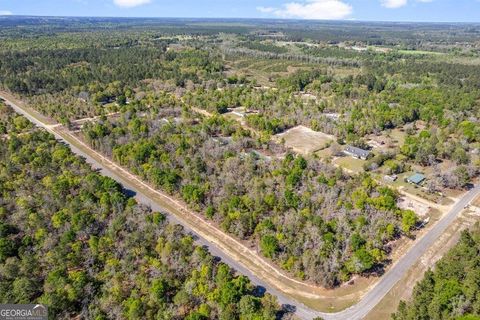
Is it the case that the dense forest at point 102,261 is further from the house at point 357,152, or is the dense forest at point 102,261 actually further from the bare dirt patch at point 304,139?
the house at point 357,152

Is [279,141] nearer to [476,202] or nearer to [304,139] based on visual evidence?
[304,139]

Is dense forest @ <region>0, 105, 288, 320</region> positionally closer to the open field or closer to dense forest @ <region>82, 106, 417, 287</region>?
dense forest @ <region>82, 106, 417, 287</region>

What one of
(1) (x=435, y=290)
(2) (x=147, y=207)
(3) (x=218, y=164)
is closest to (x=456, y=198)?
(1) (x=435, y=290)

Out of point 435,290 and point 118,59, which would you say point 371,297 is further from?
point 118,59

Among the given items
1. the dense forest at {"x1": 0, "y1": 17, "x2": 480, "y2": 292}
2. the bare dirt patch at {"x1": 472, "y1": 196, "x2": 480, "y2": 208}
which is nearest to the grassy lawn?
the dense forest at {"x1": 0, "y1": 17, "x2": 480, "y2": 292}

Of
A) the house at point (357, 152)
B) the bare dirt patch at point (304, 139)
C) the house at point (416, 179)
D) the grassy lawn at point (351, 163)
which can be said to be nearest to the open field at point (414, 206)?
the house at point (416, 179)

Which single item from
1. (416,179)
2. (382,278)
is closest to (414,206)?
(416,179)
